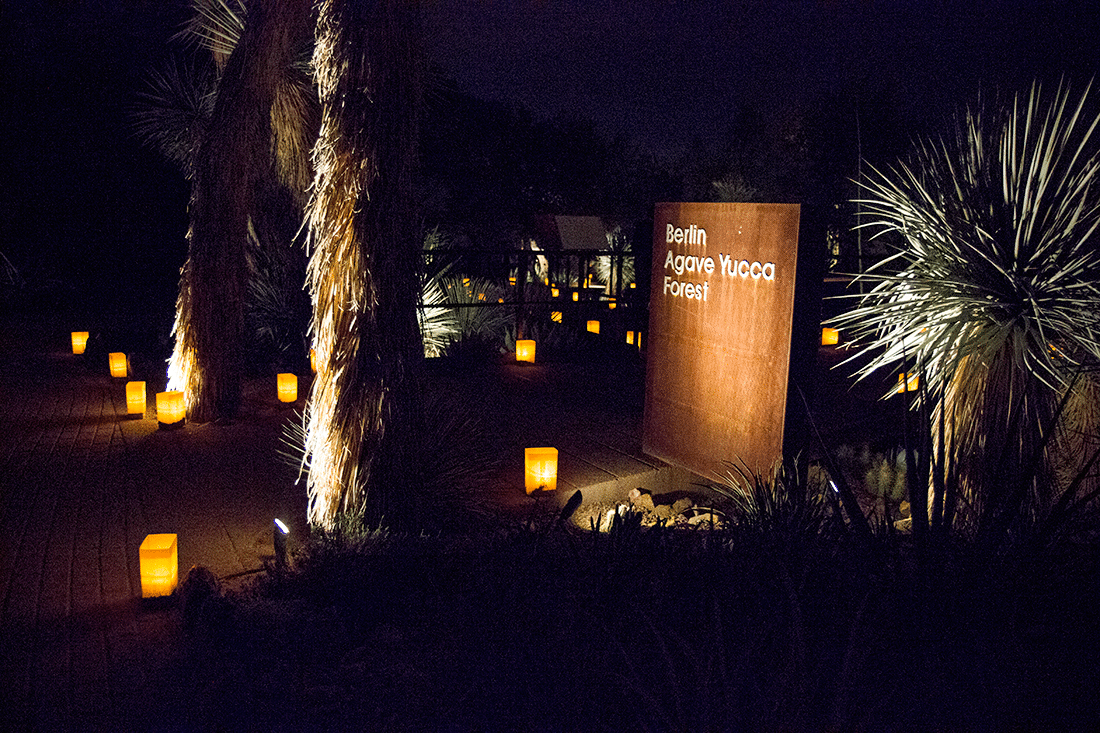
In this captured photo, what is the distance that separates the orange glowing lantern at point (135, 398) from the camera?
23.7 feet

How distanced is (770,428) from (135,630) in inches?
152

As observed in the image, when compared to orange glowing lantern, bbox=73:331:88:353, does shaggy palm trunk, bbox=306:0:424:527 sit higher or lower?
higher

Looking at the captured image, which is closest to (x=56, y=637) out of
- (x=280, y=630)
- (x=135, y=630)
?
(x=135, y=630)

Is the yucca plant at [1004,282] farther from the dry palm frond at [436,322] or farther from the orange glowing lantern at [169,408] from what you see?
the dry palm frond at [436,322]

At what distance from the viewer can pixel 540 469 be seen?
545cm

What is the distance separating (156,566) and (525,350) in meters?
6.78

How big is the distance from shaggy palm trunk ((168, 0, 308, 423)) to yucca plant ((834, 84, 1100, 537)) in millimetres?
4864

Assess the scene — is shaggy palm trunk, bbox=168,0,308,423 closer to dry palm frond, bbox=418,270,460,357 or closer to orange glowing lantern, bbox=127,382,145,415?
orange glowing lantern, bbox=127,382,145,415

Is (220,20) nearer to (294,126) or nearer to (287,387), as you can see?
(294,126)

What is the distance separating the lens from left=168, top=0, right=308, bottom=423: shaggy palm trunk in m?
6.38

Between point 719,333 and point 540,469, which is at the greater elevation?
point 719,333

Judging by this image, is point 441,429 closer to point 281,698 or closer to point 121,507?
point 121,507

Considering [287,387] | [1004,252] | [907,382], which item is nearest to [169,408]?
[287,387]

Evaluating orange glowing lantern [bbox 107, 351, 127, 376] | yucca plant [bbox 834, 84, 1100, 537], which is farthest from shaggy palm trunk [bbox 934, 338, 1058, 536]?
orange glowing lantern [bbox 107, 351, 127, 376]
